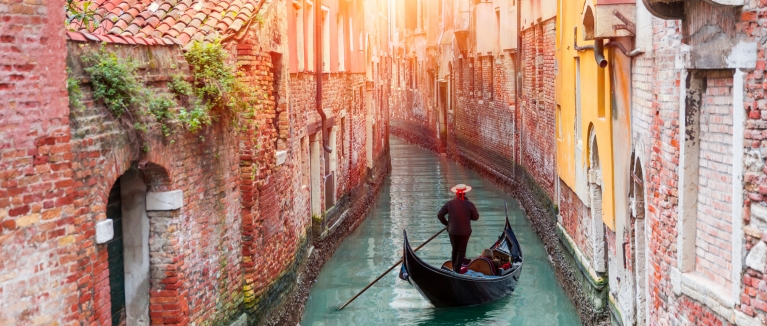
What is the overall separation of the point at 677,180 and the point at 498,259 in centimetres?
611

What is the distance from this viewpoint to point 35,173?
4.37 metres

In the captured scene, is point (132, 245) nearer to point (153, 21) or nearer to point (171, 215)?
point (171, 215)

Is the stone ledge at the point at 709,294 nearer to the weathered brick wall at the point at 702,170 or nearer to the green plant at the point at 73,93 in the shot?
the weathered brick wall at the point at 702,170

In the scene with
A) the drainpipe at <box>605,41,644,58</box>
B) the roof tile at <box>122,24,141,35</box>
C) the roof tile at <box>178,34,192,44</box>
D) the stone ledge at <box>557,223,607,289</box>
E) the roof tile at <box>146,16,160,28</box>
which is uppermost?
the roof tile at <box>146,16,160,28</box>

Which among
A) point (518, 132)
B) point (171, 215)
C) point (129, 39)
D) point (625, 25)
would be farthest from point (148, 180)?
point (518, 132)

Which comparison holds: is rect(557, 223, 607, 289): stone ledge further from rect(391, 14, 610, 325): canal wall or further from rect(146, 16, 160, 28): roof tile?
rect(146, 16, 160, 28): roof tile

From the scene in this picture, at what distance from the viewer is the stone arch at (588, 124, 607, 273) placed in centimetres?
924

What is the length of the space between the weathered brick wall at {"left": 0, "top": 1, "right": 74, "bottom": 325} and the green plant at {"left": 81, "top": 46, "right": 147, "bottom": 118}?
2.07 ft

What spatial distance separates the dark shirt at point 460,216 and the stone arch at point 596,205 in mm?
1401

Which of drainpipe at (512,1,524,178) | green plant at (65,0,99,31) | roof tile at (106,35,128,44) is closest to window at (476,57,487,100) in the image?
drainpipe at (512,1,524,178)

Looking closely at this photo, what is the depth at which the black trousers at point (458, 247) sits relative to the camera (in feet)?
35.4

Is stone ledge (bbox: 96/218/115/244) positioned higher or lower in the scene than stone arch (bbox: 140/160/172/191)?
lower

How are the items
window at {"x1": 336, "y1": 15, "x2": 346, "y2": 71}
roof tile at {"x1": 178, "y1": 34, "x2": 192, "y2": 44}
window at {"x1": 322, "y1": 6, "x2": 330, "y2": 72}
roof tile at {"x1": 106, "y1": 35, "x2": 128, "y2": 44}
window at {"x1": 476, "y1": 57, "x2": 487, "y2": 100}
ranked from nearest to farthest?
1. roof tile at {"x1": 106, "y1": 35, "x2": 128, "y2": 44}
2. roof tile at {"x1": 178, "y1": 34, "x2": 192, "y2": 44}
3. window at {"x1": 322, "y1": 6, "x2": 330, "y2": 72}
4. window at {"x1": 336, "y1": 15, "x2": 346, "y2": 71}
5. window at {"x1": 476, "y1": 57, "x2": 487, "y2": 100}

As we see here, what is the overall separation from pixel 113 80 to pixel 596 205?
5899 mm
